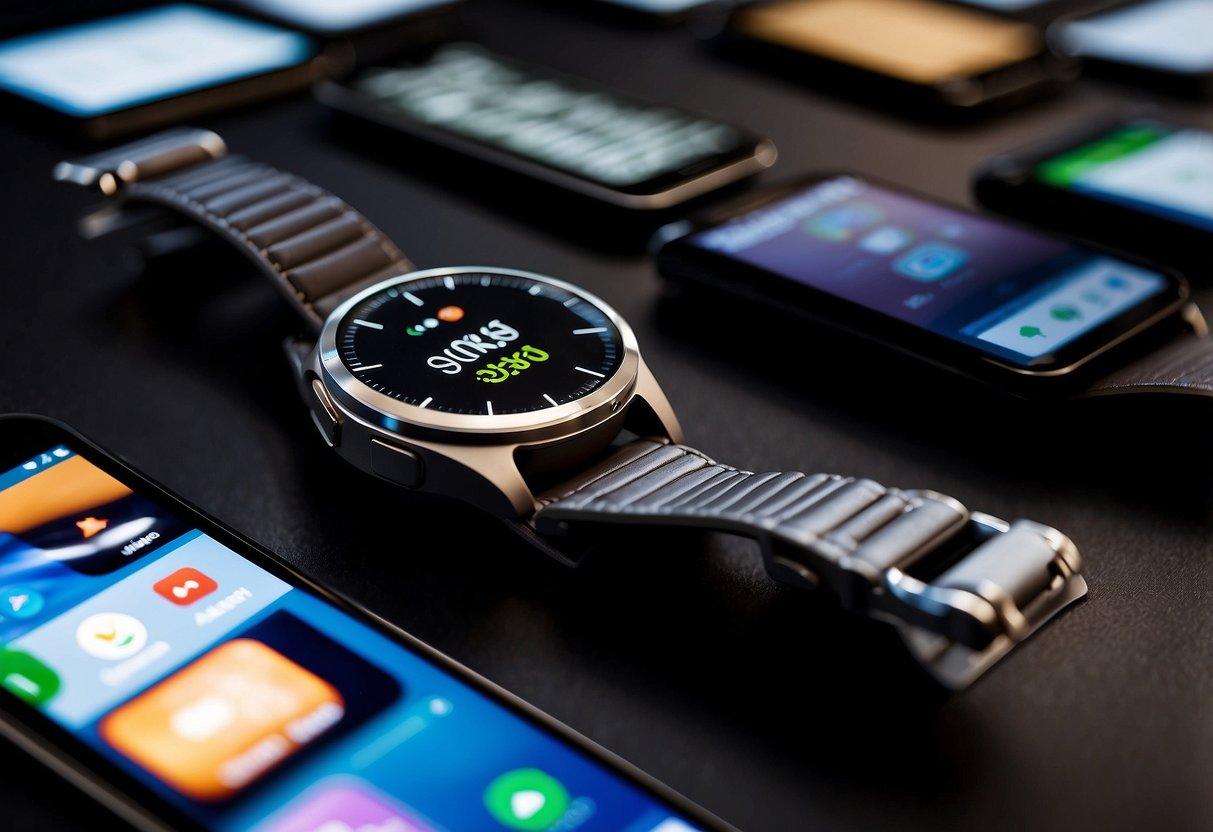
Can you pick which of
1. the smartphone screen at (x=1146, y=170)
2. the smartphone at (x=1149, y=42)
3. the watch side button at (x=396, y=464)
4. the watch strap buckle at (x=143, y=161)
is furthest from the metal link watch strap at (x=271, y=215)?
the smartphone at (x=1149, y=42)

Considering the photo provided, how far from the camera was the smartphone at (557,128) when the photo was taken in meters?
0.80

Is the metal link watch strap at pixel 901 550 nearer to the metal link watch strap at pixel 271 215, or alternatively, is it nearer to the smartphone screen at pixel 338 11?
the metal link watch strap at pixel 271 215

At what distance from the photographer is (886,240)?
2.35 feet

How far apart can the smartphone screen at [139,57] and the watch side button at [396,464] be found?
497mm

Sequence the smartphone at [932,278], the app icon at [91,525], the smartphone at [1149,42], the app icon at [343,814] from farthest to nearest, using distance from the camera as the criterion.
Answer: the smartphone at [1149,42] → the smartphone at [932,278] → the app icon at [91,525] → the app icon at [343,814]

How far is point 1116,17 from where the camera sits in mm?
1134

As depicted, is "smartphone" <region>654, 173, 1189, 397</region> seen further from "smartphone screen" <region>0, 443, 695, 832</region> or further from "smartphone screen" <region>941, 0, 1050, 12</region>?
"smartphone screen" <region>941, 0, 1050, 12</region>

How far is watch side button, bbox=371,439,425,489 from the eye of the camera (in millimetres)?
523

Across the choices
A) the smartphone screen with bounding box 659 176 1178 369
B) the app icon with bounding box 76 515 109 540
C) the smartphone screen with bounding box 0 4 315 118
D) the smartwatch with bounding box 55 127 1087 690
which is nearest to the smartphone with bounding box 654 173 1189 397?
the smartphone screen with bounding box 659 176 1178 369

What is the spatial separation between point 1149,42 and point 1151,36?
0.02 m

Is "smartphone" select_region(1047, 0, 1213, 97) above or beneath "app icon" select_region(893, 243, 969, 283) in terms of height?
above

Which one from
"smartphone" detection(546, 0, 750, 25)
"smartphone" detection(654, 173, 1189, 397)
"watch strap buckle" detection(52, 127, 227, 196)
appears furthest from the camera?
"smartphone" detection(546, 0, 750, 25)

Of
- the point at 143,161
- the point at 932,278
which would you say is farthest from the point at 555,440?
the point at 143,161

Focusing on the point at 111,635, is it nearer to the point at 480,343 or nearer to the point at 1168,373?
the point at 480,343
